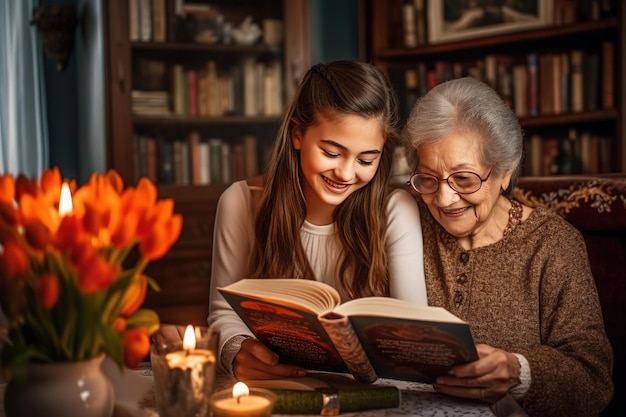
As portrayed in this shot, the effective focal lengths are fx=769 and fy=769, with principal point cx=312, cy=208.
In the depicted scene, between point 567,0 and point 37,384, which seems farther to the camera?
point 567,0

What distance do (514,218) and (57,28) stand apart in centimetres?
269

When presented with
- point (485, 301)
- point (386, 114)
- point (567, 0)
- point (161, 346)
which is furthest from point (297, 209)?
point (567, 0)

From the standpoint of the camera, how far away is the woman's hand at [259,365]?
124 cm

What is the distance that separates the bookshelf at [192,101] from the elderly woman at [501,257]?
185cm

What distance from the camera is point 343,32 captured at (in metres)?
3.82

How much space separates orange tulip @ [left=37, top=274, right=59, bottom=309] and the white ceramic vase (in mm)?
141

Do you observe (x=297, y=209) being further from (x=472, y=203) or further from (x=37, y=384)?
(x=37, y=384)

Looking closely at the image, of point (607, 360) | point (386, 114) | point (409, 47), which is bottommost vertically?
point (607, 360)

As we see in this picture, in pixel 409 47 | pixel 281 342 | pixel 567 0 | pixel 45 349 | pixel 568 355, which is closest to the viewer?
pixel 45 349

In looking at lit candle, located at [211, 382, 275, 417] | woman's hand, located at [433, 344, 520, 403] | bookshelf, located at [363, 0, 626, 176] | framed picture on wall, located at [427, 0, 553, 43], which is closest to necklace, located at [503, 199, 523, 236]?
woman's hand, located at [433, 344, 520, 403]

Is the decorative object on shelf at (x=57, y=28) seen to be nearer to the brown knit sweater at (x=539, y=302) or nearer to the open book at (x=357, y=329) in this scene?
the brown knit sweater at (x=539, y=302)

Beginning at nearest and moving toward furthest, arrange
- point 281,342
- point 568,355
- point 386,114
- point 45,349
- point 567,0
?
point 45,349 → point 281,342 → point 568,355 → point 386,114 → point 567,0

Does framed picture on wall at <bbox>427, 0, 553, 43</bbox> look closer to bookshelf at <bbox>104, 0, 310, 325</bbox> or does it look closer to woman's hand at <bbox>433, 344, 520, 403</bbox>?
bookshelf at <bbox>104, 0, 310, 325</bbox>

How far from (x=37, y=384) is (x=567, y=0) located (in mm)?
2942
